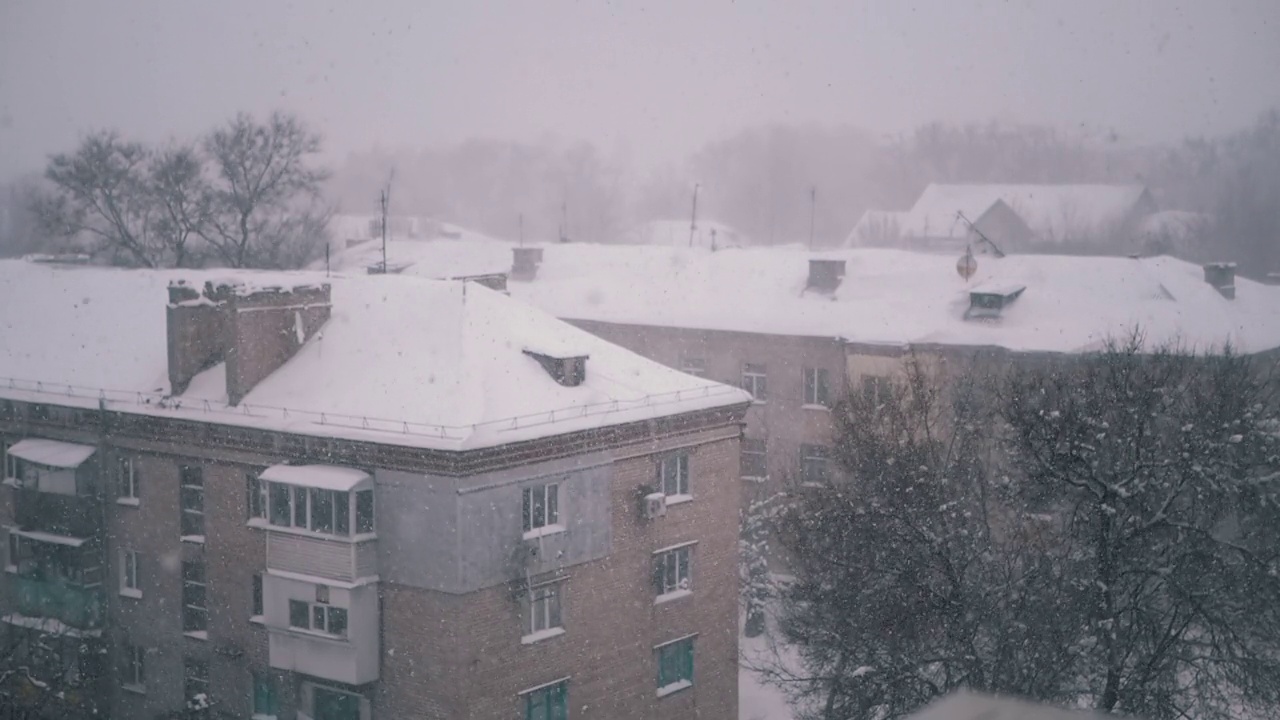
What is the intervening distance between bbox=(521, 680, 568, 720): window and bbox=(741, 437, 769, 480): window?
1051 cm

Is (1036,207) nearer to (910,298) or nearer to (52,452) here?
(910,298)

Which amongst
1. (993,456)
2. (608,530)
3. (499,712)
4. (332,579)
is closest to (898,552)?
(608,530)

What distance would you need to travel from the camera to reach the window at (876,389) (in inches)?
728

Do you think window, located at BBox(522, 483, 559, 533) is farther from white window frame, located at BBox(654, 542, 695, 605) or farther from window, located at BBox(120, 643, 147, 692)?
window, located at BBox(120, 643, 147, 692)

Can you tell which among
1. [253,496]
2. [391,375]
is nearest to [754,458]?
[391,375]

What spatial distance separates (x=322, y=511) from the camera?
14.9 meters

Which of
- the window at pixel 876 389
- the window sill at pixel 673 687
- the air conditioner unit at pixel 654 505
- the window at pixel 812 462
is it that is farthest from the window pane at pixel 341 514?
the window at pixel 812 462

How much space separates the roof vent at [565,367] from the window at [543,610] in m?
2.72

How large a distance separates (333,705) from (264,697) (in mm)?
1241

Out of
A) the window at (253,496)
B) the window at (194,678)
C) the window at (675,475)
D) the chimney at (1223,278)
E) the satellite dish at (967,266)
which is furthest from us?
the satellite dish at (967,266)

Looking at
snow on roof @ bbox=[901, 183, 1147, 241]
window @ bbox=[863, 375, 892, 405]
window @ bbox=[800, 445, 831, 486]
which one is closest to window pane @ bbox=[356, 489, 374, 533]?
window @ bbox=[863, 375, 892, 405]

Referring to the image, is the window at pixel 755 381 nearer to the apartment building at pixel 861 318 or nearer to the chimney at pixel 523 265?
the apartment building at pixel 861 318

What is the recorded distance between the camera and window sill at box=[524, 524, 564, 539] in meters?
14.8

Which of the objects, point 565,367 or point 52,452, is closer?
point 565,367
